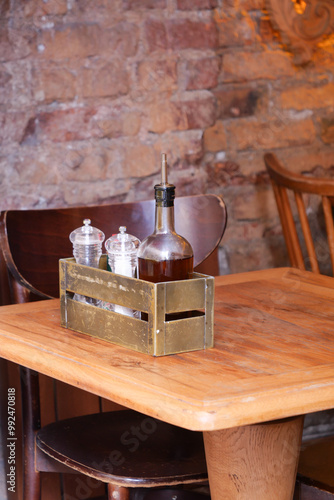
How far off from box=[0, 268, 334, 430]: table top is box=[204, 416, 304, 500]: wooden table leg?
0.44ft

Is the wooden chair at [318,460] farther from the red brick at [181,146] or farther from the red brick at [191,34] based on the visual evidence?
the red brick at [191,34]

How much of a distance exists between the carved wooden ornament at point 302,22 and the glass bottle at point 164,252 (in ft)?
4.92

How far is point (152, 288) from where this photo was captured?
3.63 ft

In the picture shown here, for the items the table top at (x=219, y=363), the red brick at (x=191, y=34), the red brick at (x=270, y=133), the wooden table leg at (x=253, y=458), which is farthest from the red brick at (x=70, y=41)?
the wooden table leg at (x=253, y=458)

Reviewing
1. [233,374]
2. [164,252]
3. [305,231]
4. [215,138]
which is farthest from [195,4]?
[233,374]

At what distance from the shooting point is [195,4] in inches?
92.2

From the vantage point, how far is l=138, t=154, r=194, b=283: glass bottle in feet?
3.87

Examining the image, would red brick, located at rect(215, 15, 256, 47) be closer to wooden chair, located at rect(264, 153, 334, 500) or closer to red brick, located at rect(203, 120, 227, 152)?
red brick, located at rect(203, 120, 227, 152)

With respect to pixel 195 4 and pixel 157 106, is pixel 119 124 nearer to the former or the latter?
pixel 157 106

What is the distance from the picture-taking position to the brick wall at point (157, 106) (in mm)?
2090

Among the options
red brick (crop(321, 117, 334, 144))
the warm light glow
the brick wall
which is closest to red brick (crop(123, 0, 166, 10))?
the brick wall

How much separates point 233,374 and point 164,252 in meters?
0.25

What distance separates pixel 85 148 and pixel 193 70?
17.9 inches

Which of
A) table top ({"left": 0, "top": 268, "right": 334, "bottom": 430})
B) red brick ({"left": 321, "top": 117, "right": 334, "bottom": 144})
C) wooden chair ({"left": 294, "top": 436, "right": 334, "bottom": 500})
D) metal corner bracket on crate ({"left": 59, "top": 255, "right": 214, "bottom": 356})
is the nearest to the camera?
table top ({"left": 0, "top": 268, "right": 334, "bottom": 430})
